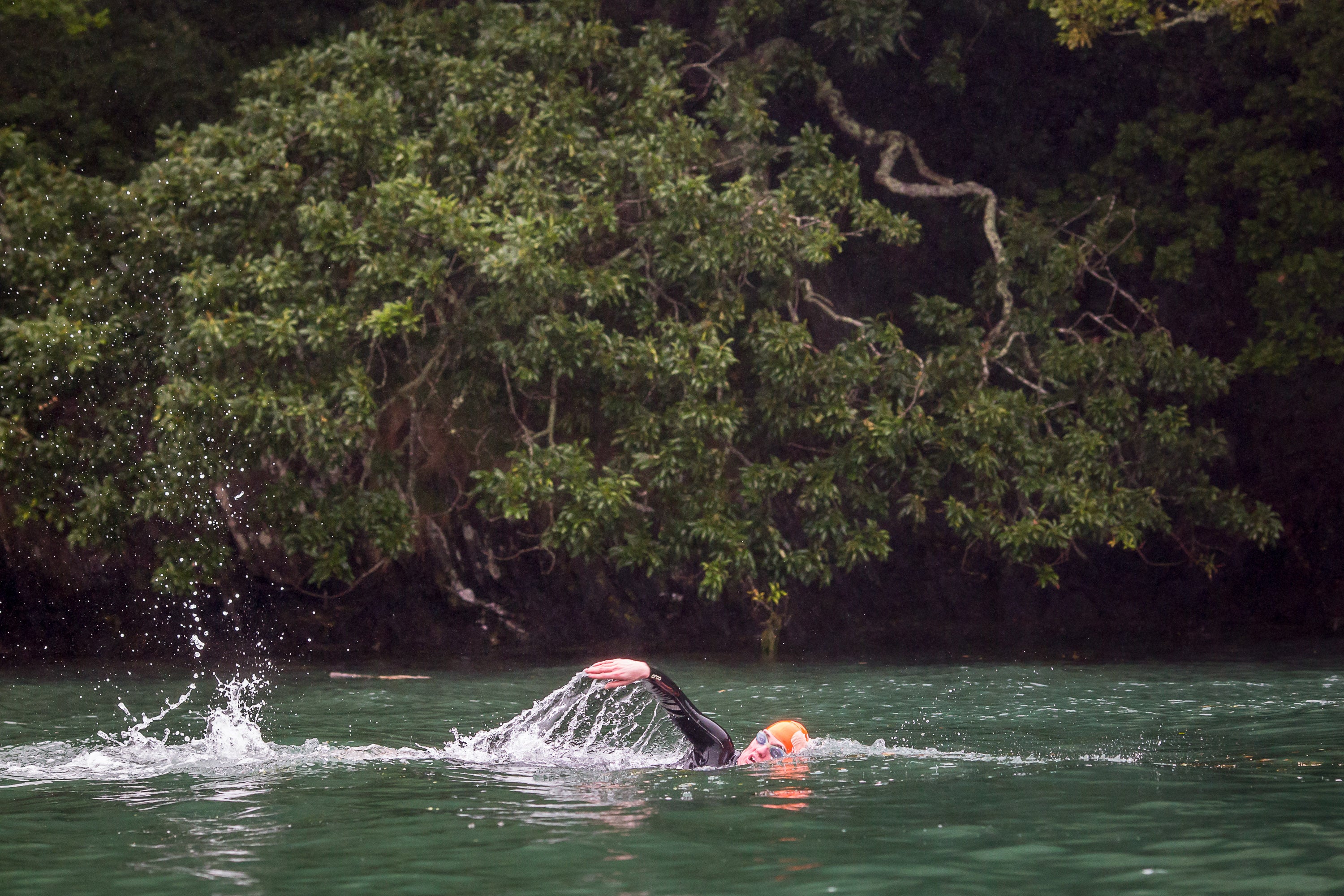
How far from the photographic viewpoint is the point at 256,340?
18953 mm

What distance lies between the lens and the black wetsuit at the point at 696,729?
11.6 meters

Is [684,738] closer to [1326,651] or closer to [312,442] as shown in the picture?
[312,442]

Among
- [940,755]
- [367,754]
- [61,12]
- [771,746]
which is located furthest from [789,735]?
[61,12]

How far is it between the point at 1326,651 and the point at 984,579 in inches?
297

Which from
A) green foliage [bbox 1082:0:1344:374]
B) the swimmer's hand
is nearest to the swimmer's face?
the swimmer's hand

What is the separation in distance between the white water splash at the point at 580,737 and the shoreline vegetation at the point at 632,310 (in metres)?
3.65

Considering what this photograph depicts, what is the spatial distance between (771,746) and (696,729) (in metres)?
0.58

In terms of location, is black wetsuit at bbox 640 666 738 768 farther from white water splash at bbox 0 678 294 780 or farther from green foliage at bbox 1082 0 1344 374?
green foliage at bbox 1082 0 1344 374

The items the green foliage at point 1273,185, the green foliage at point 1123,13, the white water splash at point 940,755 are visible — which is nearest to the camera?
the white water splash at point 940,755

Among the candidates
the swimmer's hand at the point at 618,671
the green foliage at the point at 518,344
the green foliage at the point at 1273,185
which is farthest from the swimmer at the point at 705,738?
the green foliage at the point at 1273,185

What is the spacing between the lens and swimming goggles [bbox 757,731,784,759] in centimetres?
1167

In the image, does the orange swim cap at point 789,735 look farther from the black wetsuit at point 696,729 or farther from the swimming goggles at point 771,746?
the black wetsuit at point 696,729

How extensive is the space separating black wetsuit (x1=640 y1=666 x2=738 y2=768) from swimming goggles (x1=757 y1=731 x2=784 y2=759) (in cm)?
20

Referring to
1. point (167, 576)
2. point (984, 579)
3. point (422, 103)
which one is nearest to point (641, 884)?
point (167, 576)
